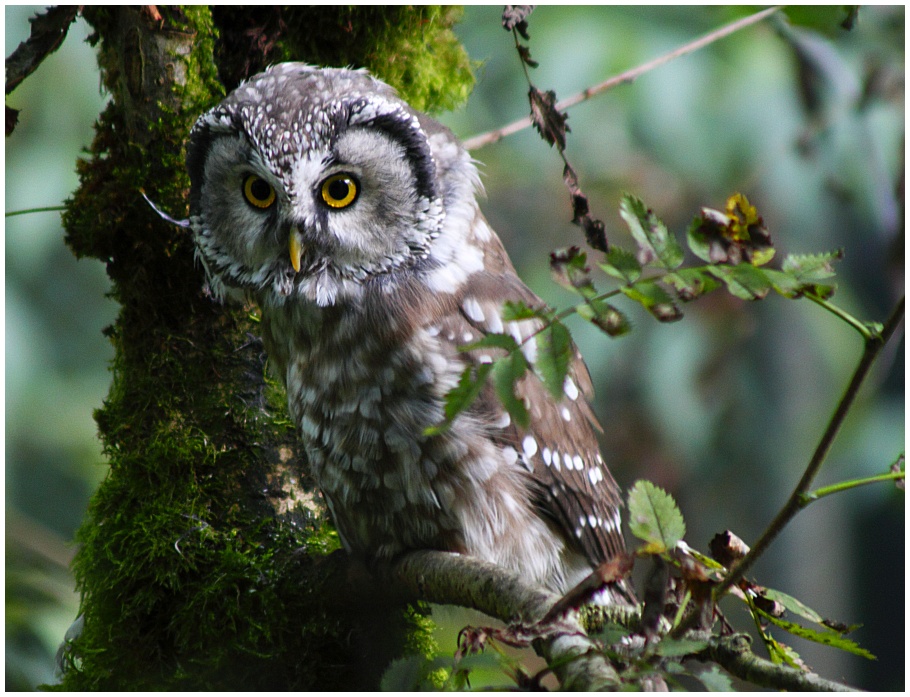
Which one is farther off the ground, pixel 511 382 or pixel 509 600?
pixel 511 382

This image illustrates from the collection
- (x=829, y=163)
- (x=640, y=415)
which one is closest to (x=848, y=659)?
(x=640, y=415)

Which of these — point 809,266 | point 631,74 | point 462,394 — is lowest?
point 462,394

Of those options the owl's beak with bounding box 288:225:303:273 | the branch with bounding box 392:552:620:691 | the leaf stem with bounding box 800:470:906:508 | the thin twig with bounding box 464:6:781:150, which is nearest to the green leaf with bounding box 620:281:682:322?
the leaf stem with bounding box 800:470:906:508

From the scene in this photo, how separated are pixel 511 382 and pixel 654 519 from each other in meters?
0.24

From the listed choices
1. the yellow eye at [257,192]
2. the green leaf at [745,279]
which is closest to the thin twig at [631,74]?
the yellow eye at [257,192]

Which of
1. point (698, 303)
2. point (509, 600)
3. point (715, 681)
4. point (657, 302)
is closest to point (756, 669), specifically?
point (715, 681)

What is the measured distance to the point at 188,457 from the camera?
196 cm

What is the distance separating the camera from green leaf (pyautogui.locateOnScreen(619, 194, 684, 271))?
108 cm

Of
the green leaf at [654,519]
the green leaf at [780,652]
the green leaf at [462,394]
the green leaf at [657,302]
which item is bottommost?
the green leaf at [780,652]

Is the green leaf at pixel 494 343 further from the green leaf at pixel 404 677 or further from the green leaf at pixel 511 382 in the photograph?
the green leaf at pixel 404 677

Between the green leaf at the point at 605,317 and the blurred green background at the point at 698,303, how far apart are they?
2970mm

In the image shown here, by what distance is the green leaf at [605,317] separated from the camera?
0.98m

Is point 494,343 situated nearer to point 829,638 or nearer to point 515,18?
point 829,638

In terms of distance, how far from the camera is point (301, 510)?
2068 mm
